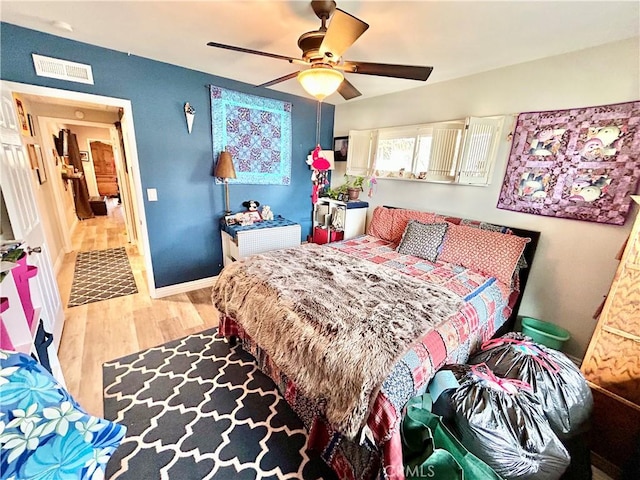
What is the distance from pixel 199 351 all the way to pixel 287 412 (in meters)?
0.96

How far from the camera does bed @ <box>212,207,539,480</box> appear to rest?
1198mm

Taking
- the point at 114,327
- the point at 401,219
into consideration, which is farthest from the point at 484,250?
the point at 114,327

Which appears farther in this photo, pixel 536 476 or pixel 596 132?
pixel 596 132

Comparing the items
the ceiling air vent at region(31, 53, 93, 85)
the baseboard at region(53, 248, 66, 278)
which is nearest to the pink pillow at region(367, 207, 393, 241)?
the ceiling air vent at region(31, 53, 93, 85)

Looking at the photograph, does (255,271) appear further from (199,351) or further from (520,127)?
(520,127)

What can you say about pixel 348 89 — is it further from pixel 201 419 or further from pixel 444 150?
pixel 201 419

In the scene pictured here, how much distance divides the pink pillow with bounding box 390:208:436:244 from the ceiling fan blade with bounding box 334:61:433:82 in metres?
1.62

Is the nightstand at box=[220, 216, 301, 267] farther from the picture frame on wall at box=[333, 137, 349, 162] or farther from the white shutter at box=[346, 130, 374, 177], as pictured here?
the picture frame on wall at box=[333, 137, 349, 162]

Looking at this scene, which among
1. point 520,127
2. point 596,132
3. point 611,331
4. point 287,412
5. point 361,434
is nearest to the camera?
point 361,434

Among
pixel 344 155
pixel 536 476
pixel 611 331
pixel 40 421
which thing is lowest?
pixel 536 476

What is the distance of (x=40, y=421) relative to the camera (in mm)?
676

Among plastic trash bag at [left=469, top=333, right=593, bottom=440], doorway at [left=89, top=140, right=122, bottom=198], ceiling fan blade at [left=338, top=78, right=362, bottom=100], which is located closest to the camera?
plastic trash bag at [left=469, top=333, right=593, bottom=440]

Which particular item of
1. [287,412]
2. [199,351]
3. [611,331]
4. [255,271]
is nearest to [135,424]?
[199,351]

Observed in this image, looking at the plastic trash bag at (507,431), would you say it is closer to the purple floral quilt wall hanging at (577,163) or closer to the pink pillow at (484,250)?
the pink pillow at (484,250)
